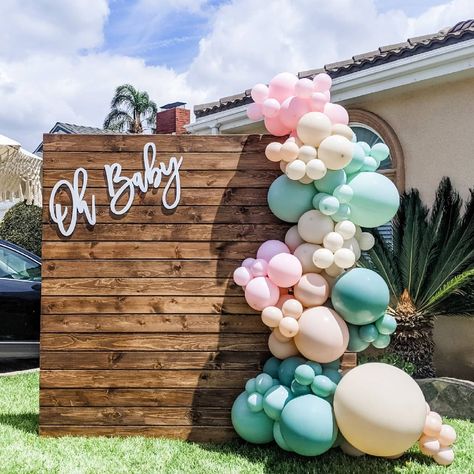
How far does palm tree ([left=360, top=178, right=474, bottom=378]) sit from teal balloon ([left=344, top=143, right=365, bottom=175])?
218cm

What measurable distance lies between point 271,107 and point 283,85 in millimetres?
175

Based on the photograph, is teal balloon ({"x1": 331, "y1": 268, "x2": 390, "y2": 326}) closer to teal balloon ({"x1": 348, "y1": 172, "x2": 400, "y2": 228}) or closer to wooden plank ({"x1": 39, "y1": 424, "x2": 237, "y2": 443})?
teal balloon ({"x1": 348, "y1": 172, "x2": 400, "y2": 228})

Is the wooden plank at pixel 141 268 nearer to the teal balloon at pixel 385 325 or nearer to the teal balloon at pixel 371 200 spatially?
the teal balloon at pixel 371 200

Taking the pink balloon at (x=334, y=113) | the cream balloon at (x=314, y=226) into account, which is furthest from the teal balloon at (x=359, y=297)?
the pink balloon at (x=334, y=113)

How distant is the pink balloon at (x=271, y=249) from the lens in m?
3.78

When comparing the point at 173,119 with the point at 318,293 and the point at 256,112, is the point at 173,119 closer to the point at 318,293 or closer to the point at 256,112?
the point at 256,112

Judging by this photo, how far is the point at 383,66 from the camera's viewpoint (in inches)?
247

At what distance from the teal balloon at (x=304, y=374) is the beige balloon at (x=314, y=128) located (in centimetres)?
143

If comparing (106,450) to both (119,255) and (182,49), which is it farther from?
(182,49)

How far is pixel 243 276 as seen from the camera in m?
3.76

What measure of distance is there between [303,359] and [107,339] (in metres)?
1.45

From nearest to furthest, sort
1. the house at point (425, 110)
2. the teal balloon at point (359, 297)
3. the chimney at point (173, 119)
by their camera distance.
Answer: the teal balloon at point (359, 297) < the house at point (425, 110) < the chimney at point (173, 119)

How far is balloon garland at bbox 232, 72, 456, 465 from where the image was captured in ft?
11.2

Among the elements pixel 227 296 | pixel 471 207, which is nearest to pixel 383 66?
pixel 471 207
